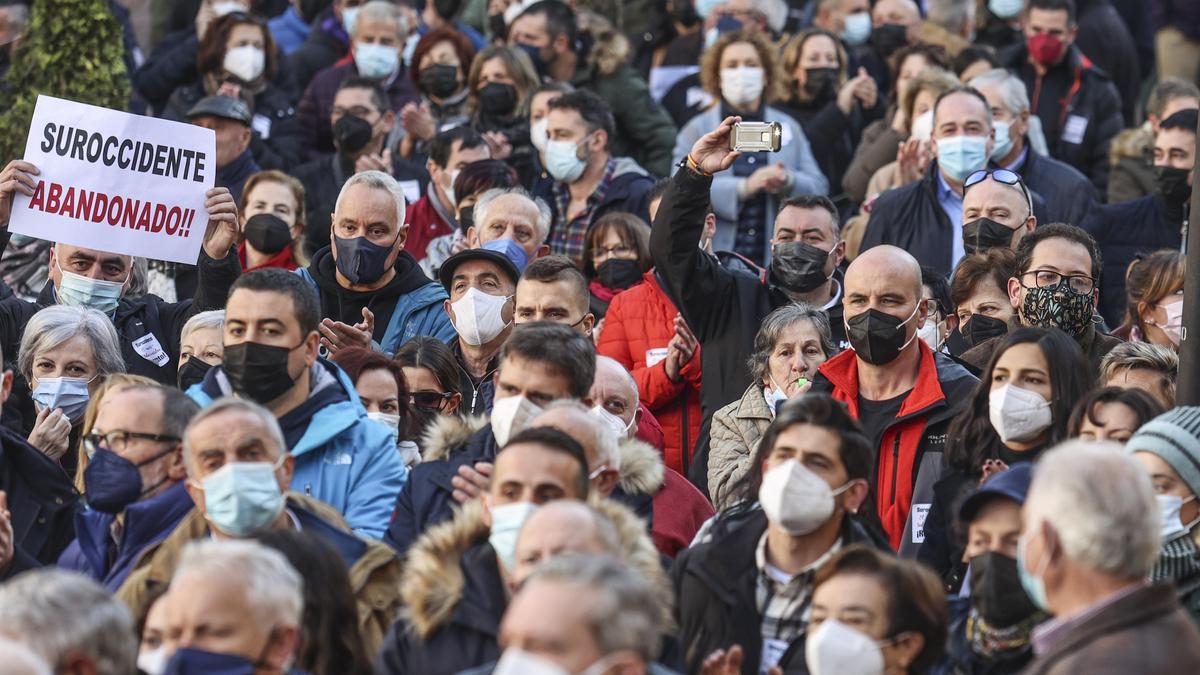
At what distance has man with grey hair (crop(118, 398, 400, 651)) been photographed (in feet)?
23.0

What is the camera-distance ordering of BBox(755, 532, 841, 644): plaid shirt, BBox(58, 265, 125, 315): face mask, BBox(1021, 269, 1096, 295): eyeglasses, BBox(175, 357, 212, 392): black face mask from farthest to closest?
BBox(58, 265, 125, 315): face mask
BBox(1021, 269, 1096, 295): eyeglasses
BBox(175, 357, 212, 392): black face mask
BBox(755, 532, 841, 644): plaid shirt

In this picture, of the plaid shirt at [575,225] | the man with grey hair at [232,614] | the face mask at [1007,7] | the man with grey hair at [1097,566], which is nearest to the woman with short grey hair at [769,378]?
the plaid shirt at [575,225]

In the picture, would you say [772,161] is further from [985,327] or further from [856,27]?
[985,327]

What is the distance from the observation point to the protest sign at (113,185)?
977cm

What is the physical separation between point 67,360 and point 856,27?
8378 mm

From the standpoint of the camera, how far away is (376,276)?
33.4ft

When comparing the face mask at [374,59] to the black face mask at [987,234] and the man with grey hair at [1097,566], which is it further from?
the man with grey hair at [1097,566]

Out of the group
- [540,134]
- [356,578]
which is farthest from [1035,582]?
[540,134]

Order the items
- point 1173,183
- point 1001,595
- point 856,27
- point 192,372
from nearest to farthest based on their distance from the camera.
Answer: point 1001,595 → point 192,372 → point 1173,183 → point 856,27

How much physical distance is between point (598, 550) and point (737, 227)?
6.92 meters

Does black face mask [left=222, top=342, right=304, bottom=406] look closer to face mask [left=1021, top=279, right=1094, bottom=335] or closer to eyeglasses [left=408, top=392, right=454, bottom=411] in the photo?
eyeglasses [left=408, top=392, right=454, bottom=411]

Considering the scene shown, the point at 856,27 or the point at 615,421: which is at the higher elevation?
the point at 856,27

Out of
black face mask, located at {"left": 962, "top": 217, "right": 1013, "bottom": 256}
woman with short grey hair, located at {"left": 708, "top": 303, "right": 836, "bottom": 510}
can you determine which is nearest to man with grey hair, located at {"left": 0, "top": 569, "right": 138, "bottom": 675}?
woman with short grey hair, located at {"left": 708, "top": 303, "right": 836, "bottom": 510}

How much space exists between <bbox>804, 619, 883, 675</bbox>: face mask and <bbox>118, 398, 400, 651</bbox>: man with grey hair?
1.51 m
